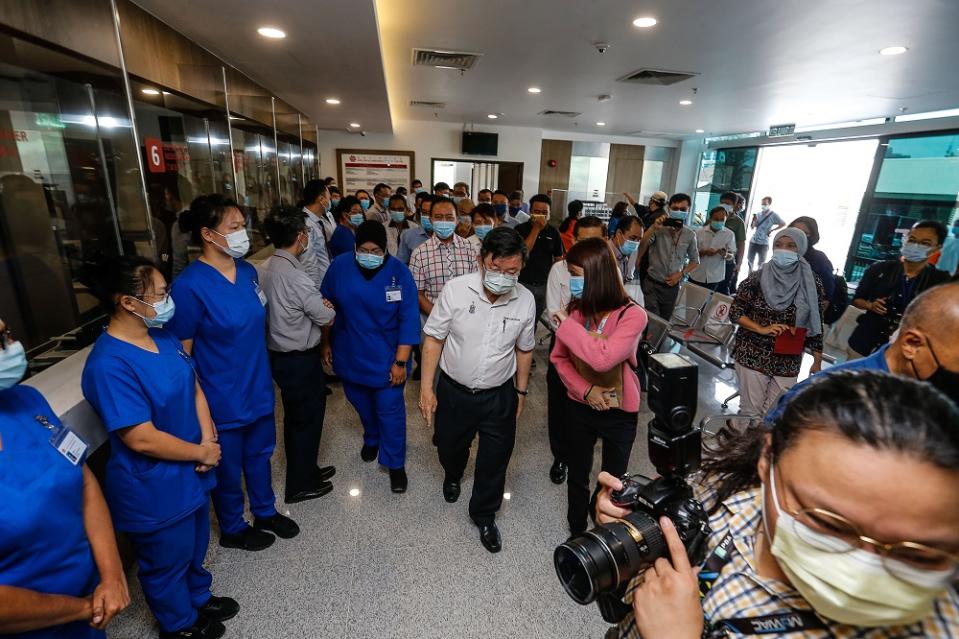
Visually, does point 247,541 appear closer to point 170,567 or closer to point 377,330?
point 170,567

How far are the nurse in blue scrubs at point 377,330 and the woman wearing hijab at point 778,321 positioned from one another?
212 centimetres

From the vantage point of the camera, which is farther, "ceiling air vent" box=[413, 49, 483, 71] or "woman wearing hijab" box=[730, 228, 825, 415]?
"ceiling air vent" box=[413, 49, 483, 71]

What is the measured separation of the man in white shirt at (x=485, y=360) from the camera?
202 centimetres

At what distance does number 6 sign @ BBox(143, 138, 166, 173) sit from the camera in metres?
2.85

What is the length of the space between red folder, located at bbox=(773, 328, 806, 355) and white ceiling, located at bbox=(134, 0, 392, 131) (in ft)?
10.8

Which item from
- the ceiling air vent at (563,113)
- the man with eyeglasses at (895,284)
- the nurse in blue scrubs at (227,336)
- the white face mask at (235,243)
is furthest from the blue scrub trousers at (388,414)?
the ceiling air vent at (563,113)

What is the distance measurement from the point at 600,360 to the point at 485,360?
55 cm

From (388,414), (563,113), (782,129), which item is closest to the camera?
(388,414)

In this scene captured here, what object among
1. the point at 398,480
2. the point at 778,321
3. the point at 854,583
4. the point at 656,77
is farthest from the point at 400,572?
the point at 656,77

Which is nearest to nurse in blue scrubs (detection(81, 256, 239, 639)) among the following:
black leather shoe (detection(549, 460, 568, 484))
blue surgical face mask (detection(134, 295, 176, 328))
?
blue surgical face mask (detection(134, 295, 176, 328))

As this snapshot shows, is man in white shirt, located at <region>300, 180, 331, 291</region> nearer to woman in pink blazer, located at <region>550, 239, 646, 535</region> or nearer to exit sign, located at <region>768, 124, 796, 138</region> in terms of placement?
woman in pink blazer, located at <region>550, 239, 646, 535</region>

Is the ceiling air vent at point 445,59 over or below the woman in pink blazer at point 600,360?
over

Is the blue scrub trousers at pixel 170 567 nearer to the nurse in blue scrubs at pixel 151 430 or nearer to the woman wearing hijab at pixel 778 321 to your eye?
the nurse in blue scrubs at pixel 151 430

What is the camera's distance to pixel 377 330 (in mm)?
2436
